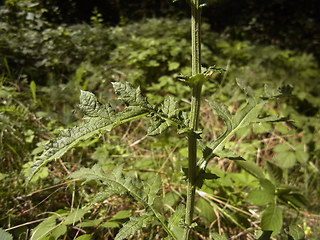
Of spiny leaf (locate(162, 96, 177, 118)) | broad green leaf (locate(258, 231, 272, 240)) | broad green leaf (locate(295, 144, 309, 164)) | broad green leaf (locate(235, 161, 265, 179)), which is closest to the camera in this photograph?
spiny leaf (locate(162, 96, 177, 118))

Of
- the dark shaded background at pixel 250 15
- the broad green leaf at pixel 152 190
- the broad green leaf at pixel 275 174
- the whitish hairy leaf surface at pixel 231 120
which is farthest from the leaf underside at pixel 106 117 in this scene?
the dark shaded background at pixel 250 15

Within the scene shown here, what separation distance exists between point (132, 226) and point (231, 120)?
2.15ft

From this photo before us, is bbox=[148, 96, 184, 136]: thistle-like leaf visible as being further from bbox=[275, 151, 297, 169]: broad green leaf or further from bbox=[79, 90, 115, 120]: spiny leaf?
bbox=[275, 151, 297, 169]: broad green leaf

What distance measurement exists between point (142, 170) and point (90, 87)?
5.19ft

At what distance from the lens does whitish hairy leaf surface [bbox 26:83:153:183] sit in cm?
84

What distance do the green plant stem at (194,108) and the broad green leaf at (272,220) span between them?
0.61 metres

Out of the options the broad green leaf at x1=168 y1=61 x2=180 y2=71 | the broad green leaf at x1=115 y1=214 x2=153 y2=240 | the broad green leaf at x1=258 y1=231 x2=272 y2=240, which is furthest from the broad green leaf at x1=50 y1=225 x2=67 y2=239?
the broad green leaf at x1=168 y1=61 x2=180 y2=71

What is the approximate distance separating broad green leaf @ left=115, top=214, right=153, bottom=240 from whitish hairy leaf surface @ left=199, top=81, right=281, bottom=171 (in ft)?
1.07

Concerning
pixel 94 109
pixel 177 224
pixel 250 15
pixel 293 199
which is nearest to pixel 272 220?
pixel 293 199

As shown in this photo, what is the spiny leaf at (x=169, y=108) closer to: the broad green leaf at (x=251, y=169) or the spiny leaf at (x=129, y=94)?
the spiny leaf at (x=129, y=94)

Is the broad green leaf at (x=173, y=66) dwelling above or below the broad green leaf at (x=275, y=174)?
Answer: above

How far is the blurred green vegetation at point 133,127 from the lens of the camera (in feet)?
5.33

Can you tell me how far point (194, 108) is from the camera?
955 mm

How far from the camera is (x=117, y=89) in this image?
91 cm
